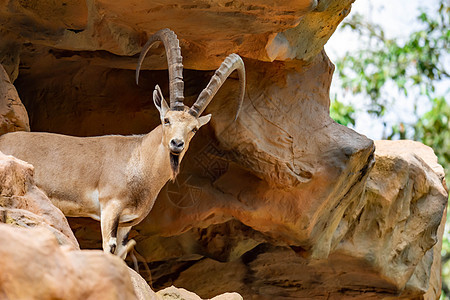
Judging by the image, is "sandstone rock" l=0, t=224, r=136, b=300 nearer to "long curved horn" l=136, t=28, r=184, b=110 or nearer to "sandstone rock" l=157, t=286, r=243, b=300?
"sandstone rock" l=157, t=286, r=243, b=300

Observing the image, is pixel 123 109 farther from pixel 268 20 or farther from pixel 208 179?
pixel 268 20

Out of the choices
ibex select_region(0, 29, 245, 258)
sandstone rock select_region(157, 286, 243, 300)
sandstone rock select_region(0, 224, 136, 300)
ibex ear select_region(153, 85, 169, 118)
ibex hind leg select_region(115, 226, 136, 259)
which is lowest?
ibex hind leg select_region(115, 226, 136, 259)

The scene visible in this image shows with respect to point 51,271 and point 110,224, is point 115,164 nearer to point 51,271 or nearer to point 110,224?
point 110,224

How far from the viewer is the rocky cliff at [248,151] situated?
598cm

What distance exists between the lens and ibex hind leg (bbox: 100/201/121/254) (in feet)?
17.9

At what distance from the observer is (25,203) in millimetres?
3939

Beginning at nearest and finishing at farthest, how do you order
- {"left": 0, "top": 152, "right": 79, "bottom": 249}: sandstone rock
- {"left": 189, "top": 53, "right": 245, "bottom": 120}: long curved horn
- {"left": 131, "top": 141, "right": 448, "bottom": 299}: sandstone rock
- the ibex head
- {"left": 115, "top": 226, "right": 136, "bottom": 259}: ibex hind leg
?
{"left": 0, "top": 152, "right": 79, "bottom": 249}: sandstone rock → the ibex head → {"left": 189, "top": 53, "right": 245, "bottom": 120}: long curved horn → {"left": 115, "top": 226, "right": 136, "bottom": 259}: ibex hind leg → {"left": 131, "top": 141, "right": 448, "bottom": 299}: sandstone rock

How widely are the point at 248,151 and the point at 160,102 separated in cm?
125

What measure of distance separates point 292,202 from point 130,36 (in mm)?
2222

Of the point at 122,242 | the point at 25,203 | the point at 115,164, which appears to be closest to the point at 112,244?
the point at 122,242

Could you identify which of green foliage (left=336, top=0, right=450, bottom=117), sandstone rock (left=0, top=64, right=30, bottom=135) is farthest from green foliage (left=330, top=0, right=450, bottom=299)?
sandstone rock (left=0, top=64, right=30, bottom=135)

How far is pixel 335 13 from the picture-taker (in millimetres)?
6625

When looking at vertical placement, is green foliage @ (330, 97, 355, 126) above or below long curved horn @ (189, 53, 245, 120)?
below

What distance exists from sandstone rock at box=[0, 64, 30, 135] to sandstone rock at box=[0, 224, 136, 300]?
11.2 feet
